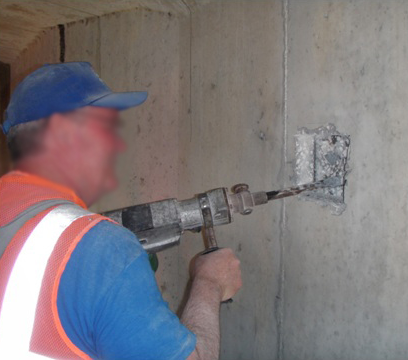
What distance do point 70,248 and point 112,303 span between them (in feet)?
0.38

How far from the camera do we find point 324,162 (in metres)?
1.24

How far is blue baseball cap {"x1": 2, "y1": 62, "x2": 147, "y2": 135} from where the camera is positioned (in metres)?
0.74

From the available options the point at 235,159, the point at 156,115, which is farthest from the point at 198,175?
the point at 156,115

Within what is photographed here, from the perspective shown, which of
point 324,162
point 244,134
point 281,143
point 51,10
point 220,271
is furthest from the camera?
point 51,10

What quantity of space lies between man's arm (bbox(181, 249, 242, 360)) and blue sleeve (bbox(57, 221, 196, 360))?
121mm

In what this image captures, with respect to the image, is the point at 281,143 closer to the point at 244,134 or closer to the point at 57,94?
the point at 244,134

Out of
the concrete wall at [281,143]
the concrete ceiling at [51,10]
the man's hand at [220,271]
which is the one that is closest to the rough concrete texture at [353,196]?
the concrete wall at [281,143]

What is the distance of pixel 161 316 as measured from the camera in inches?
26.0

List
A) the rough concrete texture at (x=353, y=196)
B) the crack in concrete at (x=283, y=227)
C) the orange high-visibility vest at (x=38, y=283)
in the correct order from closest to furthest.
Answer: the orange high-visibility vest at (x=38, y=283)
the rough concrete texture at (x=353, y=196)
the crack in concrete at (x=283, y=227)

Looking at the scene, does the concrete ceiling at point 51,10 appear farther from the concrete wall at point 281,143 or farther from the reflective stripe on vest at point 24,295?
the reflective stripe on vest at point 24,295

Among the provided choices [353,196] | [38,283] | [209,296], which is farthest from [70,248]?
[353,196]

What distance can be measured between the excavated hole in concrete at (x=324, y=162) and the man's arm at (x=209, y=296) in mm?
384

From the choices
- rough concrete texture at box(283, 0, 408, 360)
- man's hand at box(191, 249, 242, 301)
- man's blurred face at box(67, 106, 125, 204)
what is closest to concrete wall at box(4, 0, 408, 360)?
rough concrete texture at box(283, 0, 408, 360)

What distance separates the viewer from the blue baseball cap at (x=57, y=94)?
2.42ft
